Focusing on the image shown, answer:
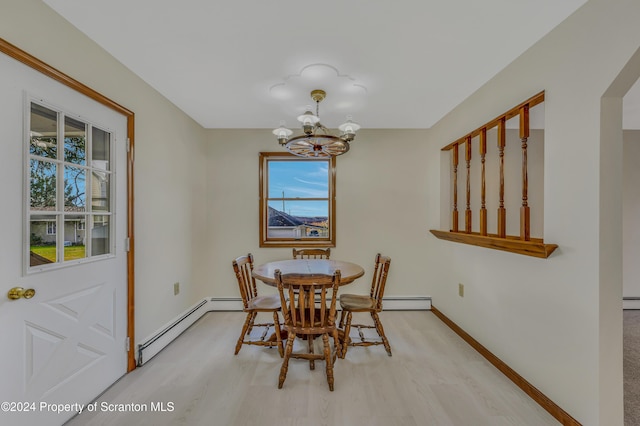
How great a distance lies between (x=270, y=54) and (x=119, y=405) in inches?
105

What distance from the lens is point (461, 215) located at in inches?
130

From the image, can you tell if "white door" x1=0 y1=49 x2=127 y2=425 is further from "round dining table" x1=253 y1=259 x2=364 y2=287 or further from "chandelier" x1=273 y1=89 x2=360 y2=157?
"chandelier" x1=273 y1=89 x2=360 y2=157

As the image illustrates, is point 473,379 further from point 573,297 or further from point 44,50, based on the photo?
point 44,50

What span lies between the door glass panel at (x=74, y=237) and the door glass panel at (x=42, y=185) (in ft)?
0.48

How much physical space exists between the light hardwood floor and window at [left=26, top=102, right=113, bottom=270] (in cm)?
107

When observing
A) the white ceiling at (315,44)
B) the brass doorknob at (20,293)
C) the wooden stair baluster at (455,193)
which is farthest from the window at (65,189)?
the wooden stair baluster at (455,193)

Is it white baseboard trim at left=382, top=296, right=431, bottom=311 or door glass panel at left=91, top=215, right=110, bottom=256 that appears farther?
white baseboard trim at left=382, top=296, right=431, bottom=311

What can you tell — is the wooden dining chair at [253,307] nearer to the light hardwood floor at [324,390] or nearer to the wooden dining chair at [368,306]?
the light hardwood floor at [324,390]

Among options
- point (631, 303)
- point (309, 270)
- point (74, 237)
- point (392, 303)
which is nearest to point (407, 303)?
point (392, 303)

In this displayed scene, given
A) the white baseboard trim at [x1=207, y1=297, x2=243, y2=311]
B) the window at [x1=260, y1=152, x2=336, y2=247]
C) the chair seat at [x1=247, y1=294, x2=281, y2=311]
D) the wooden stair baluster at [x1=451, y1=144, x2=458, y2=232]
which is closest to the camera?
the chair seat at [x1=247, y1=294, x2=281, y2=311]

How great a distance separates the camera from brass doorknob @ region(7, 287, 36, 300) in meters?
1.36

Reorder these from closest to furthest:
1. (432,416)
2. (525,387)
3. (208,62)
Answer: (432,416) → (525,387) → (208,62)

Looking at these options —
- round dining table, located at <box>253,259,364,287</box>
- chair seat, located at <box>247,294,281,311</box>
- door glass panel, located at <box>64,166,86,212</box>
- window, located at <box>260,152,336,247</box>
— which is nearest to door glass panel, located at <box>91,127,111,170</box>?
door glass panel, located at <box>64,166,86,212</box>

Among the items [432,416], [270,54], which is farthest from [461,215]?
[270,54]
